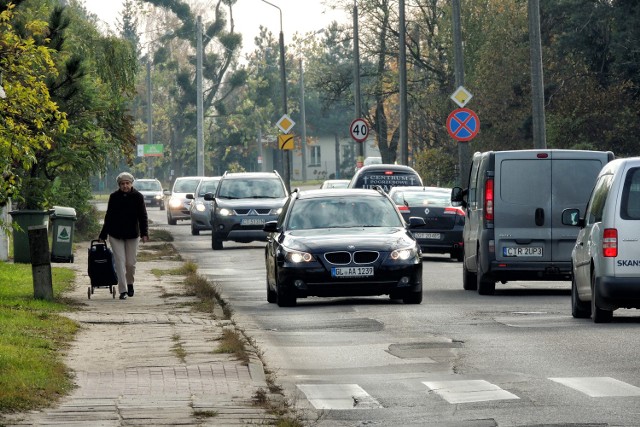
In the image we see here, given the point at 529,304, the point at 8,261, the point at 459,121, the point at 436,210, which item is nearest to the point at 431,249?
the point at 436,210

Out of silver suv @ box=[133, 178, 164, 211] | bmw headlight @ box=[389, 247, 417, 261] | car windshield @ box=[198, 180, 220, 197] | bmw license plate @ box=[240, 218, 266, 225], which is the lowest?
silver suv @ box=[133, 178, 164, 211]

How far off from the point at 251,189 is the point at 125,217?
15.9 meters

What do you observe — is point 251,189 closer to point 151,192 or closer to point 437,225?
point 437,225

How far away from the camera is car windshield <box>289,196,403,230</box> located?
842 inches

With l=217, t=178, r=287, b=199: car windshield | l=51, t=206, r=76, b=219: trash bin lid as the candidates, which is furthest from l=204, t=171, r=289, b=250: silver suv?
l=51, t=206, r=76, b=219: trash bin lid

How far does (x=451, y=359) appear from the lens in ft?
46.4

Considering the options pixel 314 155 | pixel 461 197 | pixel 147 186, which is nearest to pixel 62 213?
pixel 461 197

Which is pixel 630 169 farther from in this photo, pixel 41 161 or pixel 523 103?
pixel 523 103

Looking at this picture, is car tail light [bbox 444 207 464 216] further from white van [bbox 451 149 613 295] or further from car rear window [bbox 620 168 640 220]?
car rear window [bbox 620 168 640 220]

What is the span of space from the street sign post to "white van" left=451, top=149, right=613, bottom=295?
14.9 meters

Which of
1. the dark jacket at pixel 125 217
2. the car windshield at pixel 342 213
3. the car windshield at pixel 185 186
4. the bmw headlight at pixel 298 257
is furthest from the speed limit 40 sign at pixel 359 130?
the bmw headlight at pixel 298 257

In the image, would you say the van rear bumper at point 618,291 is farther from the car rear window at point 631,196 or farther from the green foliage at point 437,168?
the green foliage at point 437,168

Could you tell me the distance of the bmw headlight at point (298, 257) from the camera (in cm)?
2003

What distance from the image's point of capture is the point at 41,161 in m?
29.1
